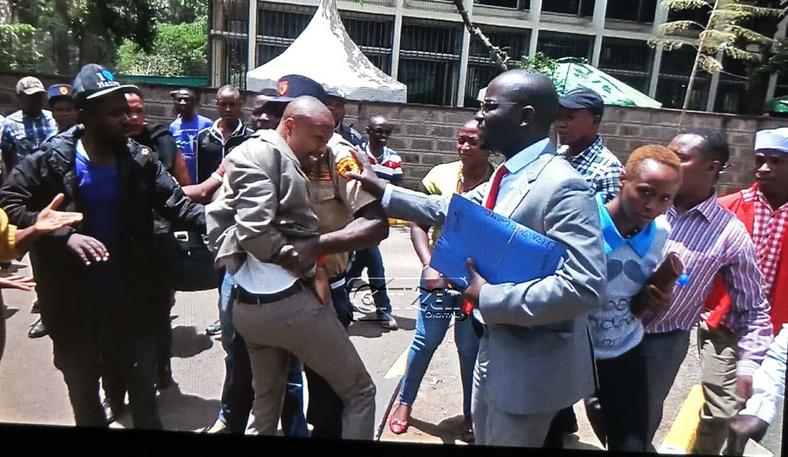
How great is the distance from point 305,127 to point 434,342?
0.90 m

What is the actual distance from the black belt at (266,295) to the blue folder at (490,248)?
0.43 meters

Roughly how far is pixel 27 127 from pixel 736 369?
7.97ft

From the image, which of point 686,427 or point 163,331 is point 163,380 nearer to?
point 163,331

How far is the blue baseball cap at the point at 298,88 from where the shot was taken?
6.32 feet

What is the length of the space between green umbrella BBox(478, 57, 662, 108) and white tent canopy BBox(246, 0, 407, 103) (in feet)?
1.69

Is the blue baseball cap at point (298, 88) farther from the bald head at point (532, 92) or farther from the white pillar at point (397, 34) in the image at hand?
the bald head at point (532, 92)

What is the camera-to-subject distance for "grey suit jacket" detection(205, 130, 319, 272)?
181 cm

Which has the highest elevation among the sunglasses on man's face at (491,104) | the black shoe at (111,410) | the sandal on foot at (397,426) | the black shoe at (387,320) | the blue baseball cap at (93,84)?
the sunglasses on man's face at (491,104)

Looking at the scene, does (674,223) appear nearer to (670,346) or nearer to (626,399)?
(670,346)

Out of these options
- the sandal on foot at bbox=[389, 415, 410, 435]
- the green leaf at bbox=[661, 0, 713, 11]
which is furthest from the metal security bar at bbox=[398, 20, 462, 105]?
the sandal on foot at bbox=[389, 415, 410, 435]

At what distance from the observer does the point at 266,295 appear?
1.94m

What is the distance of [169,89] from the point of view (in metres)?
2.02

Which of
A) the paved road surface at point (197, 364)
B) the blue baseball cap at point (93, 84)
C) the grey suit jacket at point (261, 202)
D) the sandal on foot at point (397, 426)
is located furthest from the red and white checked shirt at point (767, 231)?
the blue baseball cap at point (93, 84)

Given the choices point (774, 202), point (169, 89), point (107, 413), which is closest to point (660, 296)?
point (774, 202)
